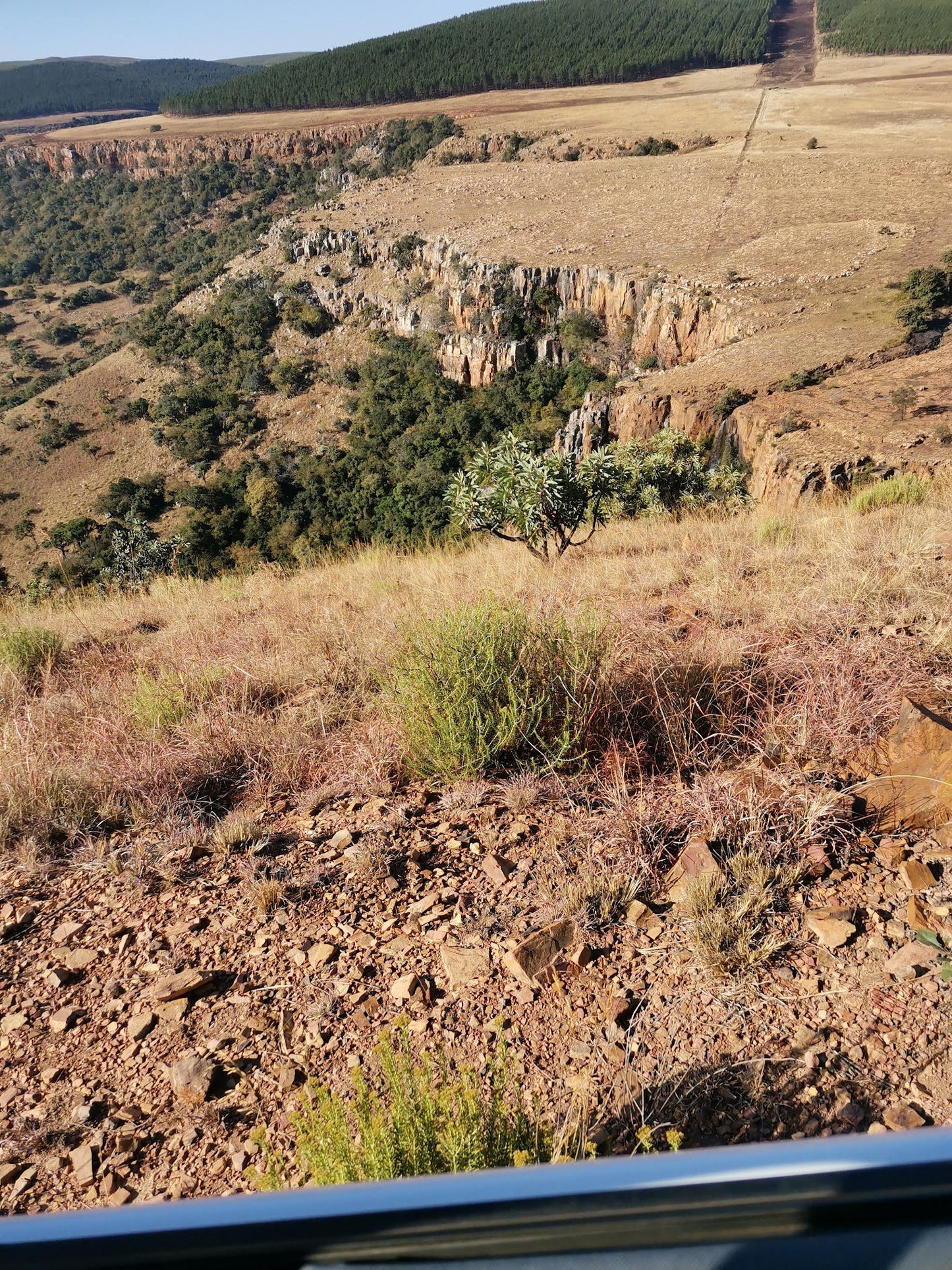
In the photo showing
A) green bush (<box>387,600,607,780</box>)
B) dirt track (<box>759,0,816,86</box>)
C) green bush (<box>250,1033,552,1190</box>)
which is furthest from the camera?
dirt track (<box>759,0,816,86</box>)

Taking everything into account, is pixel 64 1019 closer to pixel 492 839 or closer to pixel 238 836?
pixel 238 836

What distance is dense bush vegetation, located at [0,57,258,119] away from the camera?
114 m

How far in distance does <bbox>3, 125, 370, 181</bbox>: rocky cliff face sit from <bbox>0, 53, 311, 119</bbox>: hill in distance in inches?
1390

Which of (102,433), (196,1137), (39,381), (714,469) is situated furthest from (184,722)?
(39,381)

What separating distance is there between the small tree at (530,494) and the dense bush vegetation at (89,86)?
136157mm

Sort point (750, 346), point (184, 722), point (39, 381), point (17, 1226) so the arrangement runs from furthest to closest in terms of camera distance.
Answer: point (39, 381)
point (750, 346)
point (184, 722)
point (17, 1226)

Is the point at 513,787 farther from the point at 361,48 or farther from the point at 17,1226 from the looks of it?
the point at 361,48

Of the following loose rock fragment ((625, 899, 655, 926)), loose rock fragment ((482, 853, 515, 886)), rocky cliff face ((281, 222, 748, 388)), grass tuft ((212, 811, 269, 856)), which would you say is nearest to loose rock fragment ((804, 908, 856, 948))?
loose rock fragment ((625, 899, 655, 926))

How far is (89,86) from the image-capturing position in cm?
11956

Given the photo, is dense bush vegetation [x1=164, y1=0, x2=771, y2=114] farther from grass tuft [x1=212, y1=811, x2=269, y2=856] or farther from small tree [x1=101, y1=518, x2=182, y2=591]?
grass tuft [x1=212, y1=811, x2=269, y2=856]

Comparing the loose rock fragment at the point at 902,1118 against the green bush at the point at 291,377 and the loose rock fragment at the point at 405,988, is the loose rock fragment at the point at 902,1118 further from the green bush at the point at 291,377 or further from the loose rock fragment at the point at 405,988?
the green bush at the point at 291,377

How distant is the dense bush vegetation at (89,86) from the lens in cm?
11350

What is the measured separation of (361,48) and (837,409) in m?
93.8

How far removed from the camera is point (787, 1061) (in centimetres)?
142
